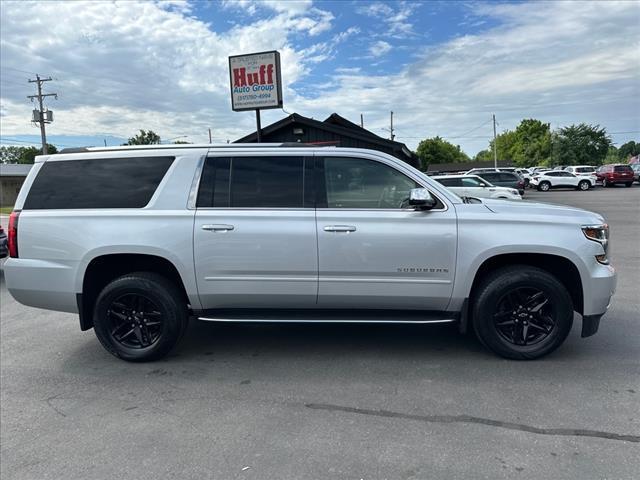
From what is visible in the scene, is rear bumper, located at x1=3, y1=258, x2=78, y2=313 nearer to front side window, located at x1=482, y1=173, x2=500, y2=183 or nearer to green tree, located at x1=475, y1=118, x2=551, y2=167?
front side window, located at x1=482, y1=173, x2=500, y2=183

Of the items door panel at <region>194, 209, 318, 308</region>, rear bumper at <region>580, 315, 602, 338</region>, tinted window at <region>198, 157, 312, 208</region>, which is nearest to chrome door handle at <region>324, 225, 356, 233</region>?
door panel at <region>194, 209, 318, 308</region>

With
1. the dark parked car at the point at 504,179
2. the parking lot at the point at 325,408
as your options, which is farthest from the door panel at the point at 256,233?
the dark parked car at the point at 504,179

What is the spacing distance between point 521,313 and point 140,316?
11.4ft

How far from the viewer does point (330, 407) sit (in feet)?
11.2

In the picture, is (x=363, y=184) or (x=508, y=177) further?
(x=508, y=177)

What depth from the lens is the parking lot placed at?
2.74 metres

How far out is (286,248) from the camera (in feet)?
13.2

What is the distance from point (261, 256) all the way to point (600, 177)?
38.8 metres

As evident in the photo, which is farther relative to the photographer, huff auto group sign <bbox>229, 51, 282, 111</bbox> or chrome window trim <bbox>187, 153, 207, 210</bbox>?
huff auto group sign <bbox>229, 51, 282, 111</bbox>

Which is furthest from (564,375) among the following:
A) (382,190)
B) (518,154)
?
(518,154)

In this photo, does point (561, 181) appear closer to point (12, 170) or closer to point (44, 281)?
point (44, 281)

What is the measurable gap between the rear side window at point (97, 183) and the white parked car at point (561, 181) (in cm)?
3507

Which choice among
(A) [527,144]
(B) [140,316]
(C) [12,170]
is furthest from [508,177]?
(A) [527,144]

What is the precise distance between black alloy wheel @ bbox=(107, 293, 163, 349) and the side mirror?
99.1 inches
